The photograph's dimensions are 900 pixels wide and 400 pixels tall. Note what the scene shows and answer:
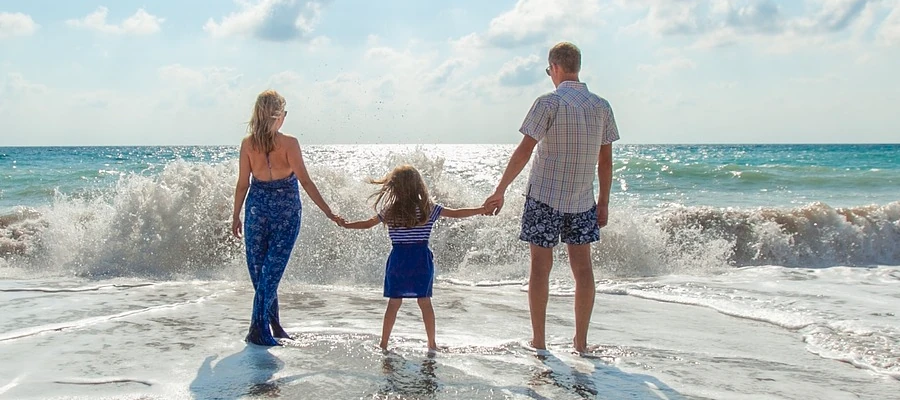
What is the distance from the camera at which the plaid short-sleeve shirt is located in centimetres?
467

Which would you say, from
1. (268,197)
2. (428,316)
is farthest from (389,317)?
(268,197)

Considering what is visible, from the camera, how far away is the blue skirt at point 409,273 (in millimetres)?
4754

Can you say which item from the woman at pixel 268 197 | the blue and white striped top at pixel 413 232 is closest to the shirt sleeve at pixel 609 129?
the blue and white striped top at pixel 413 232

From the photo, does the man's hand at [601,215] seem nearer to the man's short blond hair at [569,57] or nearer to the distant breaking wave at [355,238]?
the man's short blond hair at [569,57]

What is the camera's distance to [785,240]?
1116 centimetres

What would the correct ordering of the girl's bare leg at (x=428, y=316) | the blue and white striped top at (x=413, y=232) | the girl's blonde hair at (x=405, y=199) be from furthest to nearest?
1. the girl's bare leg at (x=428, y=316)
2. the blue and white striped top at (x=413, y=232)
3. the girl's blonde hair at (x=405, y=199)

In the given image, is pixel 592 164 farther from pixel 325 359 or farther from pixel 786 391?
pixel 325 359

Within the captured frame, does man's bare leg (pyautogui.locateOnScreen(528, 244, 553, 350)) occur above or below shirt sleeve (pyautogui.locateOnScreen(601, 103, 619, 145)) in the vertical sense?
below

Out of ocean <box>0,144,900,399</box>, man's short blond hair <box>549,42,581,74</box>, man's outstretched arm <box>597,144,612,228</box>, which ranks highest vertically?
man's short blond hair <box>549,42,581,74</box>

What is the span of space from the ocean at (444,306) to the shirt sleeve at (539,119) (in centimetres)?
146

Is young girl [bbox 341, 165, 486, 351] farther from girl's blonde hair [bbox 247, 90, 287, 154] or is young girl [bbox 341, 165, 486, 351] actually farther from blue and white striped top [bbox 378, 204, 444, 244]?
girl's blonde hair [bbox 247, 90, 287, 154]

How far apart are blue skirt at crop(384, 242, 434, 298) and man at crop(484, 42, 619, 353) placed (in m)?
0.58

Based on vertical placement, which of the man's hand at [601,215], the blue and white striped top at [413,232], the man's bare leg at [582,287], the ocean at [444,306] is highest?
the man's hand at [601,215]

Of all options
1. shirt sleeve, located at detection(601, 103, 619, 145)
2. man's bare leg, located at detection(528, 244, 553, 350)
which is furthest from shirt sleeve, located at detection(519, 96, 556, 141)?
man's bare leg, located at detection(528, 244, 553, 350)
